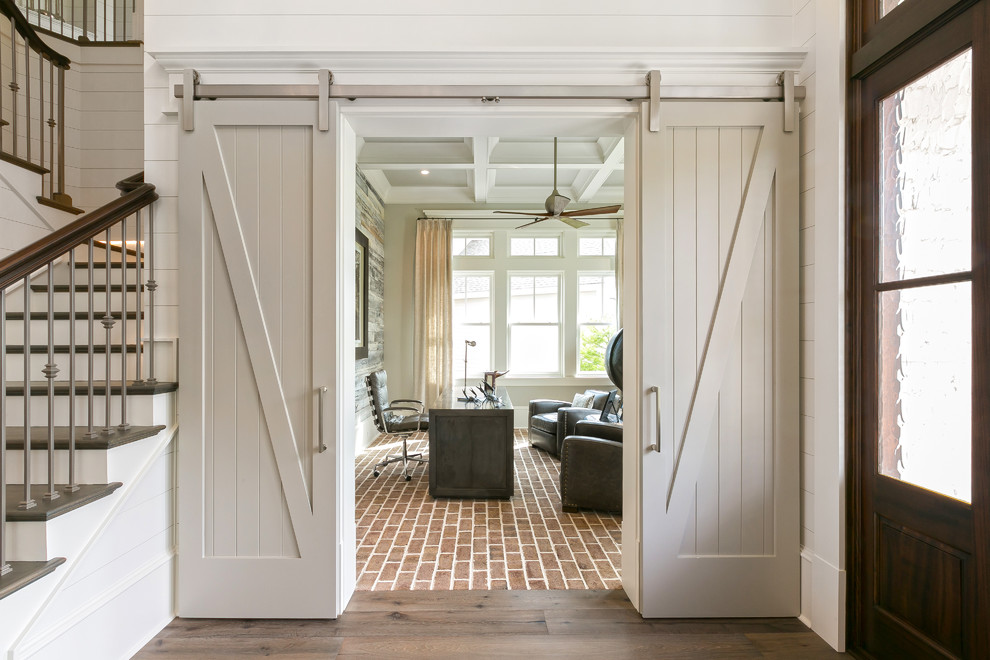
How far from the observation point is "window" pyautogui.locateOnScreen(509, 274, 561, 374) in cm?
709

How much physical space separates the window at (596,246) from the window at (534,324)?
540mm

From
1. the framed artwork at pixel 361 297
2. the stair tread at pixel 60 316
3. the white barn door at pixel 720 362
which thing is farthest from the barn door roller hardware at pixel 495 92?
the framed artwork at pixel 361 297

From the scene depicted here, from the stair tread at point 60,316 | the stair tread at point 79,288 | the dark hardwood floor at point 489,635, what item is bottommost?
the dark hardwood floor at point 489,635

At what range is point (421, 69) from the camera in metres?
2.24

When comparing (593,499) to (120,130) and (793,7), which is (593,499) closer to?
(793,7)

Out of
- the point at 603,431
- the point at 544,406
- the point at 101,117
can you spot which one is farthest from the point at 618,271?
the point at 101,117

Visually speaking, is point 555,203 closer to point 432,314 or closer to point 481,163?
point 481,163

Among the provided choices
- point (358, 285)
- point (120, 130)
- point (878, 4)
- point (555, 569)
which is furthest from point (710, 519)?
point (120, 130)

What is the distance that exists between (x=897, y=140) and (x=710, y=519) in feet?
5.61

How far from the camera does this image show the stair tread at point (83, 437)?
1800 mm

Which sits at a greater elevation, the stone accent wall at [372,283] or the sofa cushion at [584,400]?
the stone accent wall at [372,283]

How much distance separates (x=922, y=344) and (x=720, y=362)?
2.27 feet

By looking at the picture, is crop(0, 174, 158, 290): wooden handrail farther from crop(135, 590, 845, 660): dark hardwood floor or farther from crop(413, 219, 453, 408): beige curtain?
crop(413, 219, 453, 408): beige curtain

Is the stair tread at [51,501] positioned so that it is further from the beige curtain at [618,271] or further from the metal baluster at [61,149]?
the beige curtain at [618,271]
